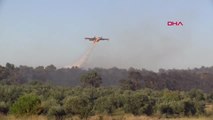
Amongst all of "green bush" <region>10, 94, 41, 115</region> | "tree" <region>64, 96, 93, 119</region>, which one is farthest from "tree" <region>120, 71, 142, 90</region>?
"green bush" <region>10, 94, 41, 115</region>

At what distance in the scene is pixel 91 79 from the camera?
3063 inches

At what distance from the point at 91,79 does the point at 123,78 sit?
29.7ft

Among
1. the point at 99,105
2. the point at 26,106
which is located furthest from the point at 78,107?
the point at 26,106

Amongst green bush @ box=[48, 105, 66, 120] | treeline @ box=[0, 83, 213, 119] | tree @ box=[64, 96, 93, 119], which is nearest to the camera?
green bush @ box=[48, 105, 66, 120]

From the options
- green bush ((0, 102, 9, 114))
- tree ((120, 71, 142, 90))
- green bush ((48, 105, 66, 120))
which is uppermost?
tree ((120, 71, 142, 90))

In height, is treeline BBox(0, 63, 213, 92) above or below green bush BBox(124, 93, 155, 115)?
above

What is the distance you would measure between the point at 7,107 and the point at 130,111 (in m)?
10.3

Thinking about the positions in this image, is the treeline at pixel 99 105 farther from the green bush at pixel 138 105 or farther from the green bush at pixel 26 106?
the green bush at pixel 26 106

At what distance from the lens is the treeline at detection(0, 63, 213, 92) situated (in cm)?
8400

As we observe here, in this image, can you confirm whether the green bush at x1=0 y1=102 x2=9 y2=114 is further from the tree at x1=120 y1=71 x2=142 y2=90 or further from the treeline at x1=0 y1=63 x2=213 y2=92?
the tree at x1=120 y1=71 x2=142 y2=90

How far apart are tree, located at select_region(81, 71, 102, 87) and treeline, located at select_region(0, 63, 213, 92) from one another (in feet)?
11.2

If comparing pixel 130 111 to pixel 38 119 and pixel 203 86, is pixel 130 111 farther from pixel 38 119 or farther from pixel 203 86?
pixel 203 86

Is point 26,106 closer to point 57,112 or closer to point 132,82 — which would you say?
point 57,112

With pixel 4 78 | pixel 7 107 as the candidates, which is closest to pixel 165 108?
pixel 7 107
